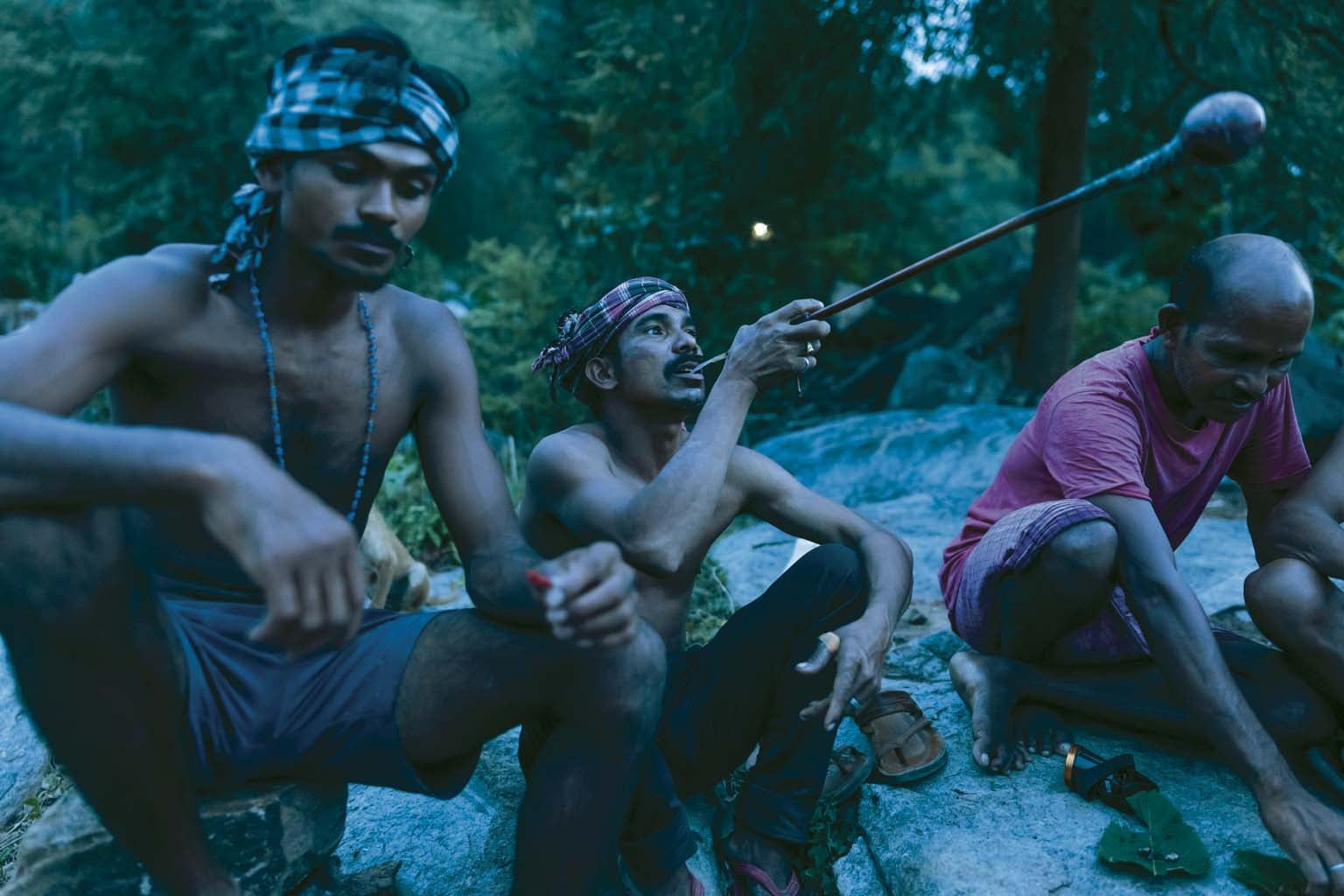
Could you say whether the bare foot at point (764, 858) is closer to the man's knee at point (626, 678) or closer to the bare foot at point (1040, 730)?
the man's knee at point (626, 678)

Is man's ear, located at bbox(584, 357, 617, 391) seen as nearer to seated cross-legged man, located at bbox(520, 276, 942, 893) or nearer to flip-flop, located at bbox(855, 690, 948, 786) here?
seated cross-legged man, located at bbox(520, 276, 942, 893)

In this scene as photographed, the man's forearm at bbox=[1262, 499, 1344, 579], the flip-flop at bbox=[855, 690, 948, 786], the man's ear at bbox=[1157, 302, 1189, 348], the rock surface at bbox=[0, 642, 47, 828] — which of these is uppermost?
the man's ear at bbox=[1157, 302, 1189, 348]

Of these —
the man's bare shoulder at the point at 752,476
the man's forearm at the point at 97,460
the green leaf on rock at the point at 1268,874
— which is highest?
the man's forearm at the point at 97,460

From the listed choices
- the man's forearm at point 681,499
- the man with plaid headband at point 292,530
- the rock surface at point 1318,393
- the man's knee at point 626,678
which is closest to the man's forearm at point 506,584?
the man with plaid headband at point 292,530

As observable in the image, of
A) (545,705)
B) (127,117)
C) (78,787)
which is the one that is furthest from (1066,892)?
(127,117)

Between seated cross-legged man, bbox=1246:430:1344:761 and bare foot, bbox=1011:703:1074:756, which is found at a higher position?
seated cross-legged man, bbox=1246:430:1344:761

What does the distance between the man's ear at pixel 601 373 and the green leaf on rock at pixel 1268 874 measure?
1.73 metres

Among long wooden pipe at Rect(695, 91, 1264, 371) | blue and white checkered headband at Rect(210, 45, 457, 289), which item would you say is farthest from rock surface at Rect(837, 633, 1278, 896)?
blue and white checkered headband at Rect(210, 45, 457, 289)

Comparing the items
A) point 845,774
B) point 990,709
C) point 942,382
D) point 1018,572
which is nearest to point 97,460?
point 845,774

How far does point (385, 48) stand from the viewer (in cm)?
193

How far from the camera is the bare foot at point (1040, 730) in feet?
8.75

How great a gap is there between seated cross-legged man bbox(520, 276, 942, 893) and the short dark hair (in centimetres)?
77

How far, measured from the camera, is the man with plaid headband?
61.6 inches

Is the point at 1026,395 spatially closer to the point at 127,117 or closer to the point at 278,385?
the point at 278,385
